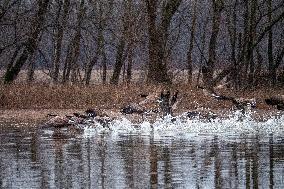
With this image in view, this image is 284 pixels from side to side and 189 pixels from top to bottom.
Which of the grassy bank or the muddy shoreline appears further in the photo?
the grassy bank

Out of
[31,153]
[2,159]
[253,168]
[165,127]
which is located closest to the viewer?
[253,168]

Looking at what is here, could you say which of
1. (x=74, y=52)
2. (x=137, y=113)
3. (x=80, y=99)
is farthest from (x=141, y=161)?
(x=74, y=52)

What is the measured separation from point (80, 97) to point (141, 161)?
1466cm

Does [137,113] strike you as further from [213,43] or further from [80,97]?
[213,43]

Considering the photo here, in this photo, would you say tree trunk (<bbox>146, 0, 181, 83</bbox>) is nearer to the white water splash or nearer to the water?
the white water splash

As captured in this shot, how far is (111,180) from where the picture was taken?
8195 mm

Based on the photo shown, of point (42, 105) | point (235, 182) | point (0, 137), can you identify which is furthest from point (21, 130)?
point (235, 182)

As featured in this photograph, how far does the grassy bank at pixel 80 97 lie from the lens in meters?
24.1

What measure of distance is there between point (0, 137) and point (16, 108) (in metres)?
9.33

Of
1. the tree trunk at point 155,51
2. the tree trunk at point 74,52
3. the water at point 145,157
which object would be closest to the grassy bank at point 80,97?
the tree trunk at point 155,51

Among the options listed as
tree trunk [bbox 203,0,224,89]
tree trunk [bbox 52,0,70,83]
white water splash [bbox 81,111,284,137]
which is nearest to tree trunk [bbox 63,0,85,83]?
tree trunk [bbox 52,0,70,83]

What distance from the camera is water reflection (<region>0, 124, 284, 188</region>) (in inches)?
317

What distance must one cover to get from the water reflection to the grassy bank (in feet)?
32.1

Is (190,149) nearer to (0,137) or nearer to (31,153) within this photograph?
(31,153)
